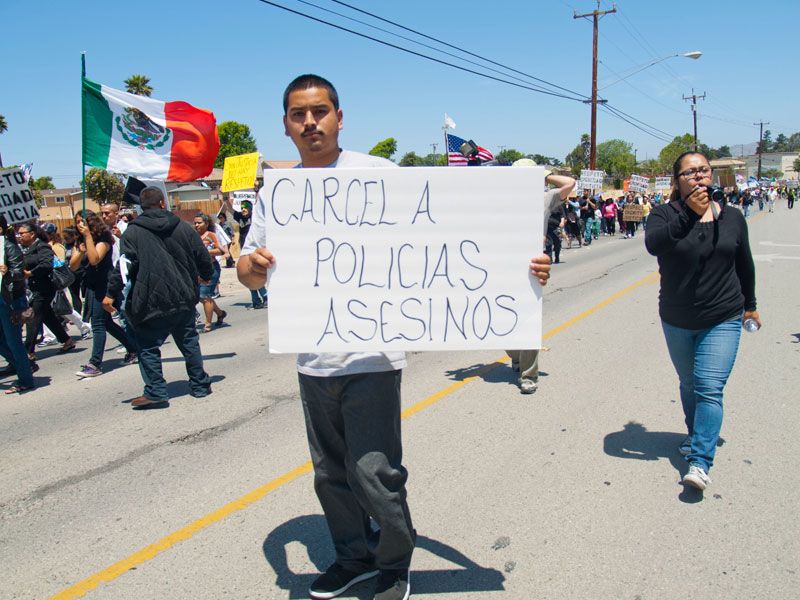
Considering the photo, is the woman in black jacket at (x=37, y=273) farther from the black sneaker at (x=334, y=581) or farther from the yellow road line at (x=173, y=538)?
the black sneaker at (x=334, y=581)

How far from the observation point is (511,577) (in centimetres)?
283

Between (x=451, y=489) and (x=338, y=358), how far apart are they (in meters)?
1.60

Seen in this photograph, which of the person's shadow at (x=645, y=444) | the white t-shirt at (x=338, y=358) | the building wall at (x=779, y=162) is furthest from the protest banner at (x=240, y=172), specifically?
the building wall at (x=779, y=162)

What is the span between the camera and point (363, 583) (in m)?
2.84

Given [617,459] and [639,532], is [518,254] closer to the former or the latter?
[639,532]

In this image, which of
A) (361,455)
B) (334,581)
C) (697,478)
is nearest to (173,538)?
(334,581)

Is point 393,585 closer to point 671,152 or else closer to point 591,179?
point 591,179

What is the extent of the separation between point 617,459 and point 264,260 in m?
2.81

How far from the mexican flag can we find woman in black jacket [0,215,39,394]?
119 inches

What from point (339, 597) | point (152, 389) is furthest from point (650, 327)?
point (339, 597)

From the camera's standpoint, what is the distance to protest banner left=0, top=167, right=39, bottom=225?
26.9 feet

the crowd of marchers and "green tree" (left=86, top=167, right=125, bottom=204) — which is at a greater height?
"green tree" (left=86, top=167, right=125, bottom=204)

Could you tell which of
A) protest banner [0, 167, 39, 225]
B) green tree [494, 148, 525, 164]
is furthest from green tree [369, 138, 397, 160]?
protest banner [0, 167, 39, 225]

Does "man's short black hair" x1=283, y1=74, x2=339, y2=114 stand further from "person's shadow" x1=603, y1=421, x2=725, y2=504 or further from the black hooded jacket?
the black hooded jacket
